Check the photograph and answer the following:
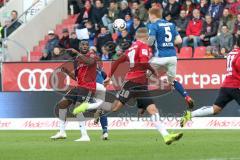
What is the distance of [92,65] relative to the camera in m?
17.7

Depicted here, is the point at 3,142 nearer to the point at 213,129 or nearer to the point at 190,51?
the point at 213,129

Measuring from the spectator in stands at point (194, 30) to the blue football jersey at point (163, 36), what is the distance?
873 centimetres

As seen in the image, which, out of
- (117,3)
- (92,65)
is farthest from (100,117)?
(117,3)

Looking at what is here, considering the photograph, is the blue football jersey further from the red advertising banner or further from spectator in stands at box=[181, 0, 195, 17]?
spectator in stands at box=[181, 0, 195, 17]

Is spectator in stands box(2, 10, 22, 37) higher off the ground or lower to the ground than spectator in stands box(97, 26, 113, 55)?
higher

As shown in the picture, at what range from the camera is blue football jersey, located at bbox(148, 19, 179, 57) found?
57.6 feet

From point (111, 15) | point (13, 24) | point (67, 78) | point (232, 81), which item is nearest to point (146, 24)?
point (111, 15)

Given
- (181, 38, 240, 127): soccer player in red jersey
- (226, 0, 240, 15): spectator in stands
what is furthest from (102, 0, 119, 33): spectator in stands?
(181, 38, 240, 127): soccer player in red jersey

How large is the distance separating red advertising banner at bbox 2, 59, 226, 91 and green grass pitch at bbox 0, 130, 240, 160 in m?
5.42

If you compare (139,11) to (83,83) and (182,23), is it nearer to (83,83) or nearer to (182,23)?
(182,23)

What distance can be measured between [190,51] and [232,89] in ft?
32.6

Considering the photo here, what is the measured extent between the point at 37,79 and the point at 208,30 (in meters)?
5.87

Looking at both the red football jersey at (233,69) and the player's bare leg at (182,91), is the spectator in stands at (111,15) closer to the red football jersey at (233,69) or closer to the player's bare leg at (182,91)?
the player's bare leg at (182,91)

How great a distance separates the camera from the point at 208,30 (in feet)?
87.5
